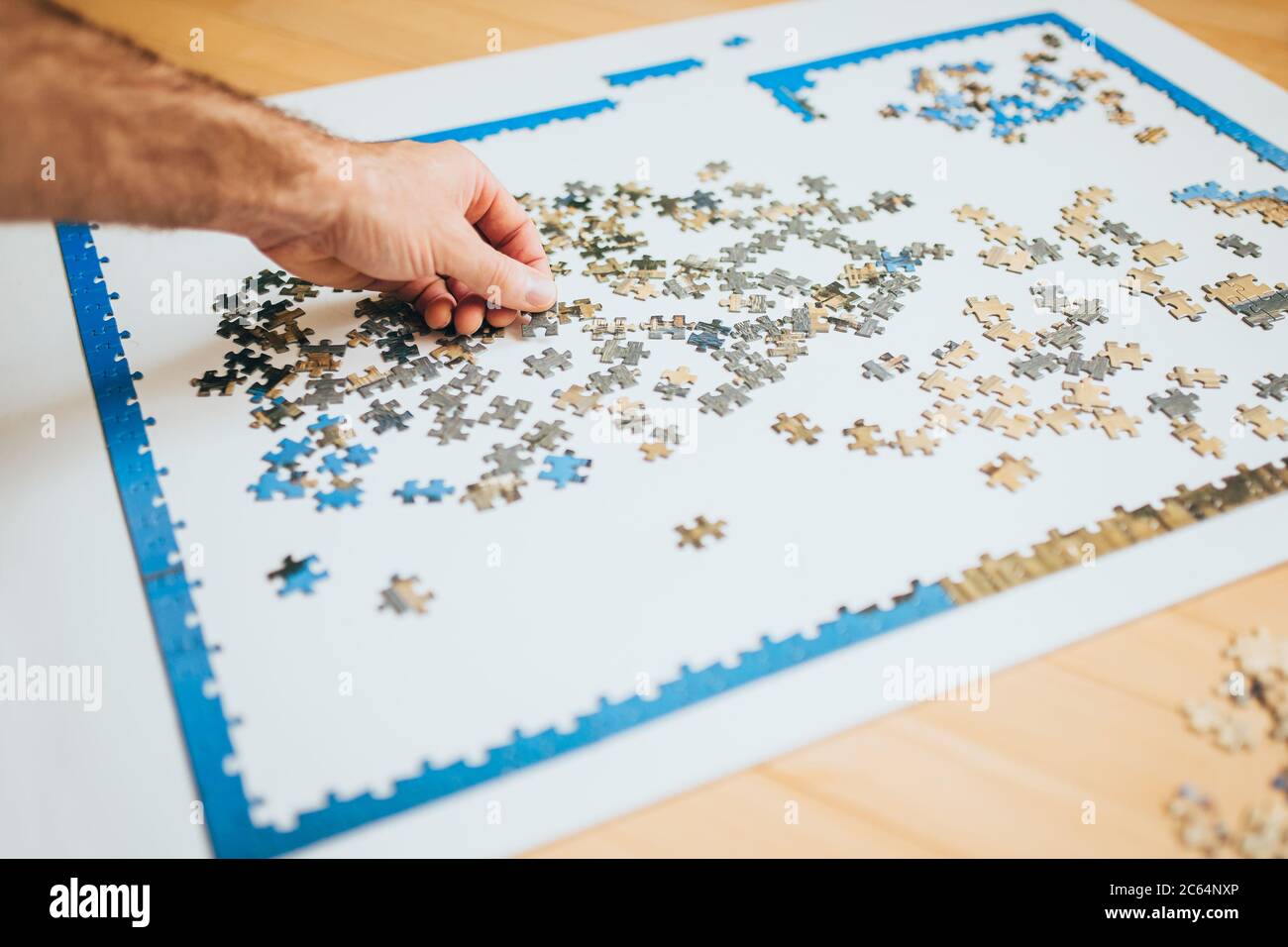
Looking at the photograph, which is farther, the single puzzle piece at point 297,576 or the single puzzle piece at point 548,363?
the single puzzle piece at point 548,363

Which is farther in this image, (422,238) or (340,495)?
(422,238)

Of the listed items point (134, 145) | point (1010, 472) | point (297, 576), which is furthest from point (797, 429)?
point (134, 145)

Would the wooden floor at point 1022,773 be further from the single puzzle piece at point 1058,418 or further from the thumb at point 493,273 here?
the thumb at point 493,273

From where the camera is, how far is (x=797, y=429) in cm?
167

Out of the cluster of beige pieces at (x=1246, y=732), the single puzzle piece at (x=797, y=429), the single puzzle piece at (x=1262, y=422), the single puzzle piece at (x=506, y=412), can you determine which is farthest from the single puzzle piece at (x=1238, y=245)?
the single puzzle piece at (x=506, y=412)

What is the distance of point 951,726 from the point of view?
1.35 metres

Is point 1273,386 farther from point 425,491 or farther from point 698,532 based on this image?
point 425,491

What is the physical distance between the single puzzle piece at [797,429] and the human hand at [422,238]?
503 mm

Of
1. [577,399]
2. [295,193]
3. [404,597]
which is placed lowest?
[404,597]

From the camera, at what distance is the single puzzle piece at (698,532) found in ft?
4.94

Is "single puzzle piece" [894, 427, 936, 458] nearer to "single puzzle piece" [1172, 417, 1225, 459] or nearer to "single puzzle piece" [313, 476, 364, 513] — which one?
"single puzzle piece" [1172, 417, 1225, 459]

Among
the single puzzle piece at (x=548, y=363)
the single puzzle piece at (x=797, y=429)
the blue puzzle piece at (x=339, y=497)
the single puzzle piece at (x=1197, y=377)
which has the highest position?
the single puzzle piece at (x=548, y=363)

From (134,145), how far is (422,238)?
468 millimetres

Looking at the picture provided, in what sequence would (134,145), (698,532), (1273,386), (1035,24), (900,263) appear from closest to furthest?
(134,145)
(698,532)
(1273,386)
(900,263)
(1035,24)
